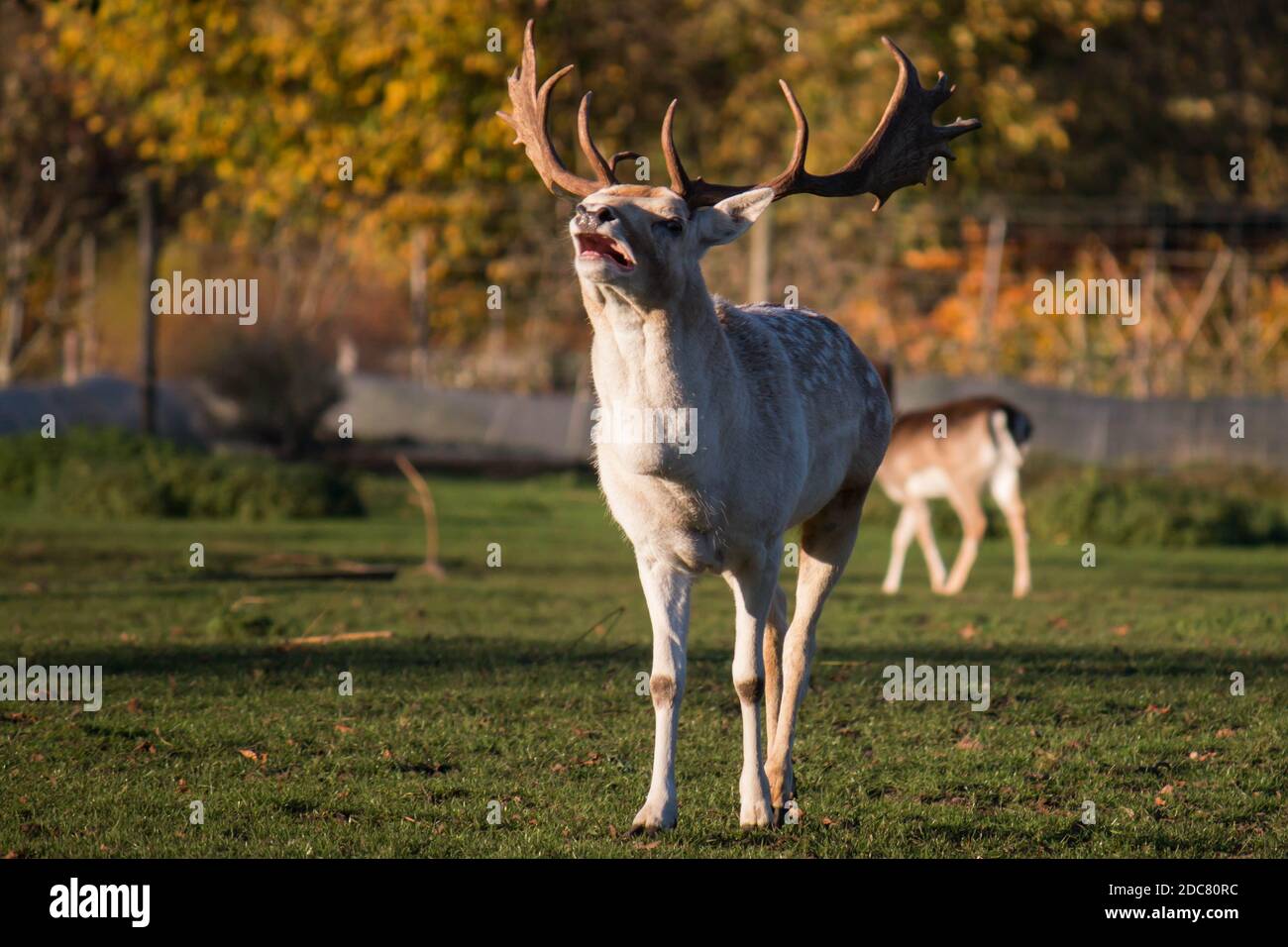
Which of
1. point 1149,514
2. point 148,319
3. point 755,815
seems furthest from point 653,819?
point 148,319

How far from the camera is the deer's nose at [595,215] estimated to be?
19.7 ft

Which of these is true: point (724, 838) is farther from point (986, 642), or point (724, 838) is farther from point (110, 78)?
point (110, 78)

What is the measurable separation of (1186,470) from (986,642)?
41.2 feet

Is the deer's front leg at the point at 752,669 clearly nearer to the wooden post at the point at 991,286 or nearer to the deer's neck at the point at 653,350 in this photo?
the deer's neck at the point at 653,350

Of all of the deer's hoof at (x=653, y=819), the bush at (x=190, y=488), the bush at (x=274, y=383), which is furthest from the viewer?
the bush at (x=274, y=383)

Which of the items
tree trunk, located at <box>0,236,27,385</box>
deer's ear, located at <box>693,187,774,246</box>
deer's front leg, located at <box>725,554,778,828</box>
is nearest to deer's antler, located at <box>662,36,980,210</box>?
deer's ear, located at <box>693,187,774,246</box>

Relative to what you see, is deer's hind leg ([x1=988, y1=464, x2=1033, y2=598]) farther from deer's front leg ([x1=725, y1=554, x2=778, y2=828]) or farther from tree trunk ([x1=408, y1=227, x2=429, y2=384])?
tree trunk ([x1=408, y1=227, x2=429, y2=384])

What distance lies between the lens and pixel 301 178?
1044 inches

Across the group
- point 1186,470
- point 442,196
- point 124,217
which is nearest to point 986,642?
point 1186,470

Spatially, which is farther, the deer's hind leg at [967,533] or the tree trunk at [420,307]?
the tree trunk at [420,307]

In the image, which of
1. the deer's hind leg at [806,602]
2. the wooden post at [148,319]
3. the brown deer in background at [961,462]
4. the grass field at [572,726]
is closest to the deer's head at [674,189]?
the deer's hind leg at [806,602]

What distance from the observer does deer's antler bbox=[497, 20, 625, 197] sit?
23.3 feet

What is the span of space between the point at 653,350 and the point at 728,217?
2.12 ft

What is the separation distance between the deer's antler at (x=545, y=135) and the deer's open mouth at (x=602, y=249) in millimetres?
866
